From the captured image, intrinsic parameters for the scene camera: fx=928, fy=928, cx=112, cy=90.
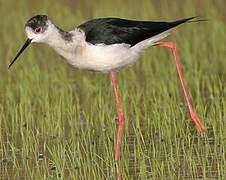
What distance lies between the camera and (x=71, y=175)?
6762 mm

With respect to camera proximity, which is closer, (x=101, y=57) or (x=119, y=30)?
(x=101, y=57)

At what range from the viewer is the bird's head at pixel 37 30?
772 centimetres

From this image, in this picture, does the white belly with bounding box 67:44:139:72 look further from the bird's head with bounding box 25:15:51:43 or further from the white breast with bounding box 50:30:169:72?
the bird's head with bounding box 25:15:51:43

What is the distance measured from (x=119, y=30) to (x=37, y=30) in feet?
2.47

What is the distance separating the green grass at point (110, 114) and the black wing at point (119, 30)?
0.71m

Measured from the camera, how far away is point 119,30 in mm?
8047

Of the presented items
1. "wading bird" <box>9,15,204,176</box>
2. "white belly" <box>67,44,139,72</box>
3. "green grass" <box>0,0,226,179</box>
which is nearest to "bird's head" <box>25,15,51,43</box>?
"wading bird" <box>9,15,204,176</box>

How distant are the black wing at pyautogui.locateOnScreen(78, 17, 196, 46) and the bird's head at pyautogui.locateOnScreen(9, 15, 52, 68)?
0.34m

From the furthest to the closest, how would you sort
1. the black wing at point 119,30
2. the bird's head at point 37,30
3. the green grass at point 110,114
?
1. the black wing at point 119,30
2. the bird's head at point 37,30
3. the green grass at point 110,114

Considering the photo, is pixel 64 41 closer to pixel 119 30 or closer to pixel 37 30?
pixel 37 30

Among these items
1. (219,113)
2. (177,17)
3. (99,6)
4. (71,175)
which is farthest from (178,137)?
(99,6)

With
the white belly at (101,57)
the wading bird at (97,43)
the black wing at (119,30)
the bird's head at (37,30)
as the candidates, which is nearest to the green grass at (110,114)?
the wading bird at (97,43)

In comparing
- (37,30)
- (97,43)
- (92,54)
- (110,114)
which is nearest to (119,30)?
(97,43)

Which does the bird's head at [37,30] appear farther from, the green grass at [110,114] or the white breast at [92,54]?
the green grass at [110,114]
